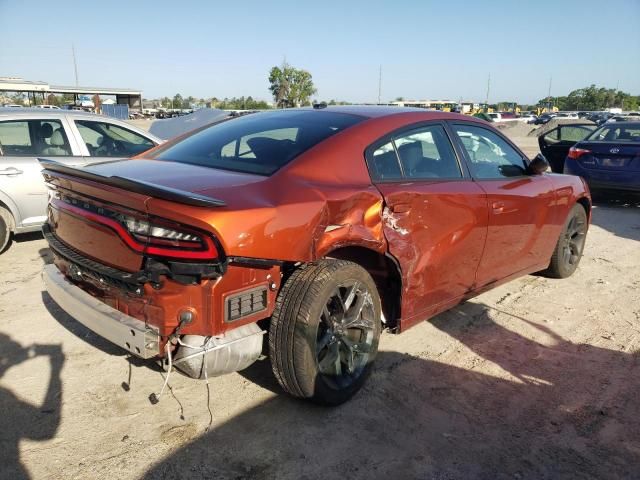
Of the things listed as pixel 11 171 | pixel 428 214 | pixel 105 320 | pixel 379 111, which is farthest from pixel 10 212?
pixel 428 214

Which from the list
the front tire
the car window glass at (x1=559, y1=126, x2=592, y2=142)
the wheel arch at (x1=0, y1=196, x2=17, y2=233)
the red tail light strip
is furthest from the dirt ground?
the car window glass at (x1=559, y1=126, x2=592, y2=142)

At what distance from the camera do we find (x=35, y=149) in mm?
5895

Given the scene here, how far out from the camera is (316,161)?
2867 millimetres

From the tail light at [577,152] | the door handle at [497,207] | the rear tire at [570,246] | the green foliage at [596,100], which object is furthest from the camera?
the green foliage at [596,100]

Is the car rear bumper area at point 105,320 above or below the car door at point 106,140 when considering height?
below

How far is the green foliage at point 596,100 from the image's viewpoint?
9119 cm

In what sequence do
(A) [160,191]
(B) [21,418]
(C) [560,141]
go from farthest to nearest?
(C) [560,141] → (B) [21,418] → (A) [160,191]

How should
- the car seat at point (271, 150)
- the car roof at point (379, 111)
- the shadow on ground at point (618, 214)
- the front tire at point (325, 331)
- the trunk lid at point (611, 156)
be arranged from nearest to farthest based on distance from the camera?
the front tire at point (325, 331)
the car seat at point (271, 150)
the car roof at point (379, 111)
the shadow on ground at point (618, 214)
the trunk lid at point (611, 156)

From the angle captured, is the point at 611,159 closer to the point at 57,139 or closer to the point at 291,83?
the point at 57,139

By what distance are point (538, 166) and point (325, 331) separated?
2491mm

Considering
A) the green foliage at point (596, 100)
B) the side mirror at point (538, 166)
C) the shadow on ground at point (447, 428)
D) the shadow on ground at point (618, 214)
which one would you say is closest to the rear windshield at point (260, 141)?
the shadow on ground at point (447, 428)

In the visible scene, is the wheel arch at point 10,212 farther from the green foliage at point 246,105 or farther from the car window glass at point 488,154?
the green foliage at point 246,105

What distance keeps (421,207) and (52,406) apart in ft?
7.75

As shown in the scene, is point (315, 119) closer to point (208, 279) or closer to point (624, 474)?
point (208, 279)
